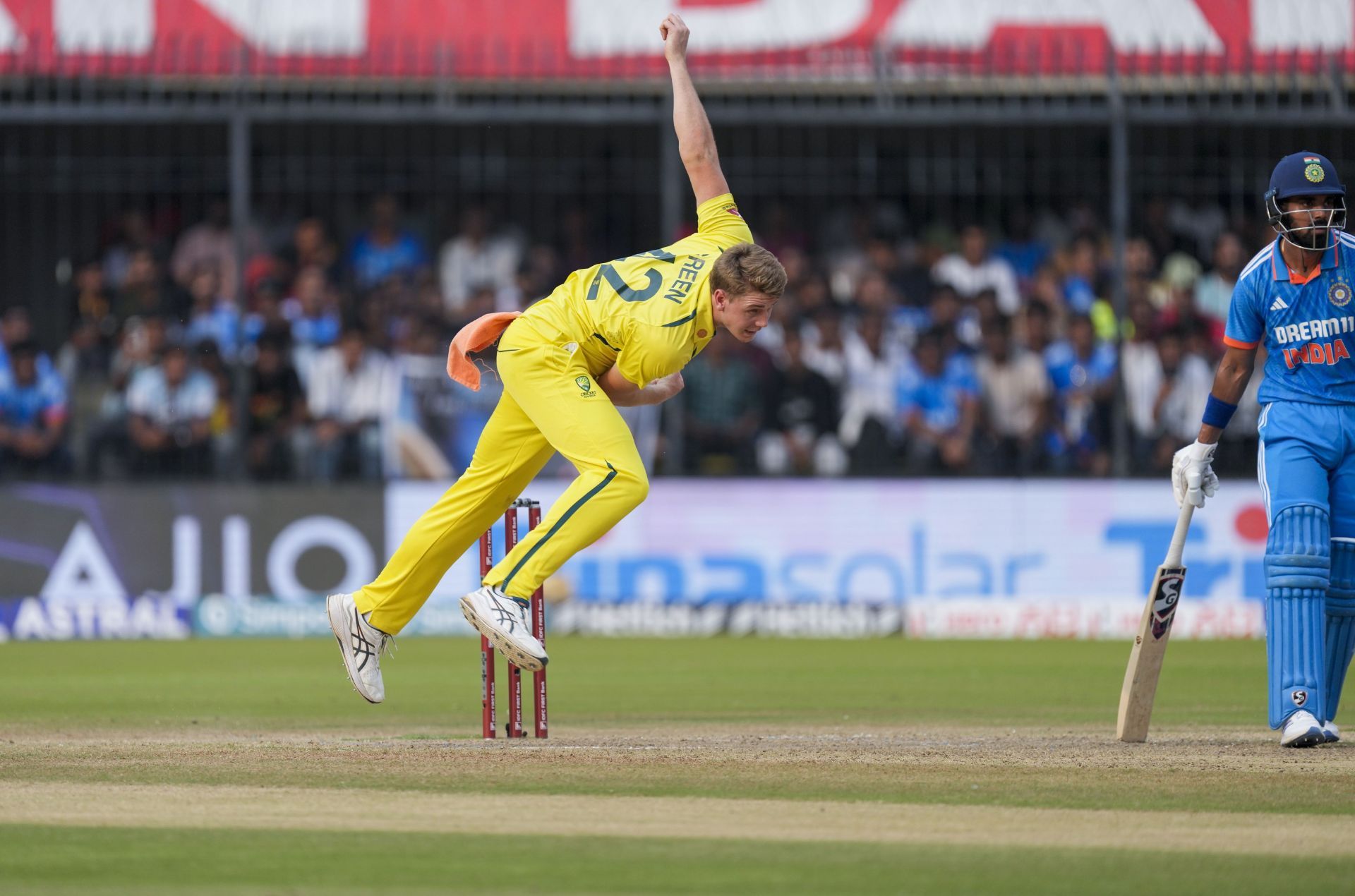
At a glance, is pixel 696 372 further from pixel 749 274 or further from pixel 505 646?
pixel 505 646

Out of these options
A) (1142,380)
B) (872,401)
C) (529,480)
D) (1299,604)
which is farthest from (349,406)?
(1299,604)

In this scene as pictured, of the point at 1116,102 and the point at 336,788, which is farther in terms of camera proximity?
the point at 1116,102

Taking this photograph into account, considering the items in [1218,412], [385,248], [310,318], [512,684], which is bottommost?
[512,684]

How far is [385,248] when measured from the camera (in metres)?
17.7

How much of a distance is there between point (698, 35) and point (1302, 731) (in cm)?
1094

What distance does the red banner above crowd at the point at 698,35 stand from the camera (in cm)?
1673

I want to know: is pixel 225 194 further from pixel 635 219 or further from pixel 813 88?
pixel 813 88

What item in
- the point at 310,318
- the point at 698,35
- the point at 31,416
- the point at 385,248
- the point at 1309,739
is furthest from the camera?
the point at 385,248

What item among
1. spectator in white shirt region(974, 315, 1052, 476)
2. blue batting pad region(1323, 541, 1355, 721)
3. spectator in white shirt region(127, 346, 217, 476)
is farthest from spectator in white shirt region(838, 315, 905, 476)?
blue batting pad region(1323, 541, 1355, 721)

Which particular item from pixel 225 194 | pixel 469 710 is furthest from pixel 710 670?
pixel 225 194

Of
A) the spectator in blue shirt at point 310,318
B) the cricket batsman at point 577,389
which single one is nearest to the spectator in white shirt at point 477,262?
the spectator in blue shirt at point 310,318

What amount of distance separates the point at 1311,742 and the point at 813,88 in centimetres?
1075

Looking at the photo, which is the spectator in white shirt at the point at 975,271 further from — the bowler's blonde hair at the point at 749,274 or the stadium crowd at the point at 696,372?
the bowler's blonde hair at the point at 749,274

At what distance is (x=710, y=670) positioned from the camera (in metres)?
12.6
